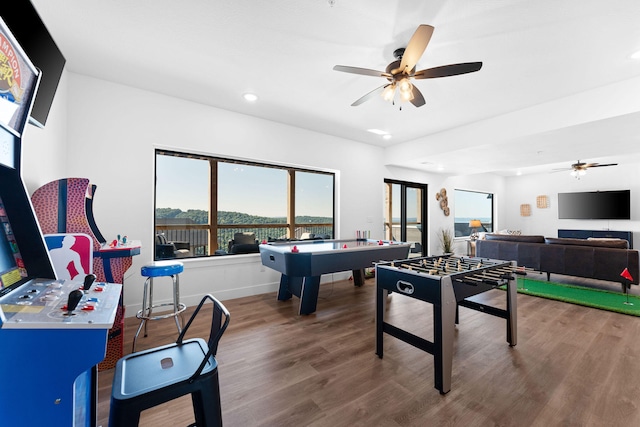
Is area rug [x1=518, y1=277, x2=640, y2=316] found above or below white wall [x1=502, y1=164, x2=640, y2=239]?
below

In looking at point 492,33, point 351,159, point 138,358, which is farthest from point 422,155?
point 138,358

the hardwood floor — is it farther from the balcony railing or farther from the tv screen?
the tv screen

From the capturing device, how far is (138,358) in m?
1.28

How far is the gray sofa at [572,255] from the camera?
13.3ft

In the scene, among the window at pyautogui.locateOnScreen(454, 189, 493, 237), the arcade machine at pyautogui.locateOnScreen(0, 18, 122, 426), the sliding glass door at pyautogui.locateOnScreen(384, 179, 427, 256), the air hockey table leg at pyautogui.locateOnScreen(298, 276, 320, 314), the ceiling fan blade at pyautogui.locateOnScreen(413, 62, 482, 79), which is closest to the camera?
the arcade machine at pyautogui.locateOnScreen(0, 18, 122, 426)

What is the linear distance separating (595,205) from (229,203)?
9454 mm

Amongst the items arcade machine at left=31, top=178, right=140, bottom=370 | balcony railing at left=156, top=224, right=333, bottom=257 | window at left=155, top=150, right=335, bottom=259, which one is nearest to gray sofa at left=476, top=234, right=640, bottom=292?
window at left=155, top=150, right=335, bottom=259

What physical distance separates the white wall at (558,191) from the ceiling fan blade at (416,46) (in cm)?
868

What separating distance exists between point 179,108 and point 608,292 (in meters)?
6.70

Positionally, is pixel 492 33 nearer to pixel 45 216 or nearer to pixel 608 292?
pixel 45 216

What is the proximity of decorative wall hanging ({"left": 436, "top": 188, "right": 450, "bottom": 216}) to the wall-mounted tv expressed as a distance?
3882 mm

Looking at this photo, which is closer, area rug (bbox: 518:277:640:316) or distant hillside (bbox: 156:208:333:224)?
area rug (bbox: 518:277:640:316)

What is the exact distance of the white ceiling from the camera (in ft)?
6.73

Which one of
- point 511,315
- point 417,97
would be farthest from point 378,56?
point 511,315
